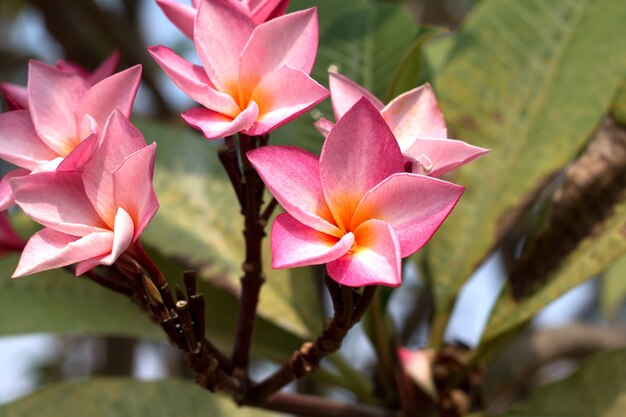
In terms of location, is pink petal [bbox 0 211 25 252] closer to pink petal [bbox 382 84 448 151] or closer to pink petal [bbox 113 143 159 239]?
pink petal [bbox 113 143 159 239]

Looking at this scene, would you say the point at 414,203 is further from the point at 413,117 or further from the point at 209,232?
the point at 209,232

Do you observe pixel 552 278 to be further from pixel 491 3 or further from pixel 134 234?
pixel 134 234

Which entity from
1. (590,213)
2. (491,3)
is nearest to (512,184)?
(590,213)

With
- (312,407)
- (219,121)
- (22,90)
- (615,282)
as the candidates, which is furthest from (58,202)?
(615,282)

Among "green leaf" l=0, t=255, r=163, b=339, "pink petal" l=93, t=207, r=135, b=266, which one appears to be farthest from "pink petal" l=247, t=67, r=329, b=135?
"green leaf" l=0, t=255, r=163, b=339

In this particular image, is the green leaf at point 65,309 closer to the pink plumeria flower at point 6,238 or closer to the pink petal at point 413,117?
the pink plumeria flower at point 6,238

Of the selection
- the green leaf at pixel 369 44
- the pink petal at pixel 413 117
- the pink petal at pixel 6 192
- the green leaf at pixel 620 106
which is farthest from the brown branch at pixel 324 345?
the green leaf at pixel 620 106
